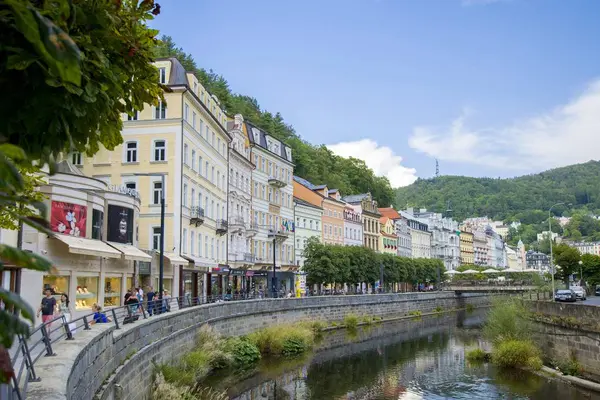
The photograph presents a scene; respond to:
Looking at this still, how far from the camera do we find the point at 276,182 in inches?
2404

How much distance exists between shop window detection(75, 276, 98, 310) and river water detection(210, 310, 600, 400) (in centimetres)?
751

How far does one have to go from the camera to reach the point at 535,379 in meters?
28.0

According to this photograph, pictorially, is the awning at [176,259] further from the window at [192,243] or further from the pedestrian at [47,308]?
the pedestrian at [47,308]

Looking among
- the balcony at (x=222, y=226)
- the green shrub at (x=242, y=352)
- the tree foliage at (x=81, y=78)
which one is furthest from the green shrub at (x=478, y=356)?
the tree foliage at (x=81, y=78)

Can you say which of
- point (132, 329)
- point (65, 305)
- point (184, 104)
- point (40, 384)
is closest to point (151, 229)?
point (184, 104)

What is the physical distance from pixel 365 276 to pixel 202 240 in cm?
2757

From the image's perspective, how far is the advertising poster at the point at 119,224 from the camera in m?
31.9

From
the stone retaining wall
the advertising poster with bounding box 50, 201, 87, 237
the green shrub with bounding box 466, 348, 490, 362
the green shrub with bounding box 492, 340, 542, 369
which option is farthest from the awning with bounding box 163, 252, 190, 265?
the green shrub with bounding box 492, 340, 542, 369

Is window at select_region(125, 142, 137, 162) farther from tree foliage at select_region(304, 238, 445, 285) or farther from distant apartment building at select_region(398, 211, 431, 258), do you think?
distant apartment building at select_region(398, 211, 431, 258)

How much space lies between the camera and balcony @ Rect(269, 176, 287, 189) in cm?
6053

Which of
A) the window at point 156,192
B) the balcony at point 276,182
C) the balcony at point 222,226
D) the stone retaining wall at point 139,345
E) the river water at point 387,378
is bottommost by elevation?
the river water at point 387,378

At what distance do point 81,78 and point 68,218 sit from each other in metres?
25.0

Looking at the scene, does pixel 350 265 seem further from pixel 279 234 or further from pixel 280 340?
pixel 280 340

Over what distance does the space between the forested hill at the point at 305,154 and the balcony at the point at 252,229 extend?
76.7ft
